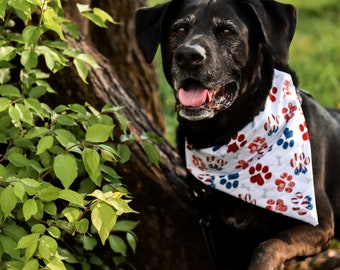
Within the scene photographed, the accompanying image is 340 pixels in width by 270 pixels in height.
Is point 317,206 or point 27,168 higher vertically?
point 27,168

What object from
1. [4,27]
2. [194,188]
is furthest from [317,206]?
[4,27]

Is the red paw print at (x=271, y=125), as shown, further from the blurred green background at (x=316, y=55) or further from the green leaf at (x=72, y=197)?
the blurred green background at (x=316, y=55)

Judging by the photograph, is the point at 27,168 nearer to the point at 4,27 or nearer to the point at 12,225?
the point at 12,225

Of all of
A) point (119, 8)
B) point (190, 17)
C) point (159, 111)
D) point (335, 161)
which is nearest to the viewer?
point (190, 17)

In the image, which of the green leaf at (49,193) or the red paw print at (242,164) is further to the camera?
the red paw print at (242,164)

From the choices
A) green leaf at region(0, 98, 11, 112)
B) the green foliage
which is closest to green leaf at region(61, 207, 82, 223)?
the green foliage

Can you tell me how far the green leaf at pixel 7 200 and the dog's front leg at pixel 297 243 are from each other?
1.15 metres

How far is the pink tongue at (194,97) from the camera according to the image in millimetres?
3559

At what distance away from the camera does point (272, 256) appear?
3.42 m

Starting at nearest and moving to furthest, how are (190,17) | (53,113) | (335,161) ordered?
(53,113) < (190,17) < (335,161)

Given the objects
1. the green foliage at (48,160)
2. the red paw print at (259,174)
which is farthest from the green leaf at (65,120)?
the red paw print at (259,174)

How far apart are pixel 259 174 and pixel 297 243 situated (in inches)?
14.7

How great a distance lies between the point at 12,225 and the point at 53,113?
549mm

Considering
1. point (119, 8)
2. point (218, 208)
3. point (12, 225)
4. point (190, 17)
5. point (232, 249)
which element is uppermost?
point (190, 17)
